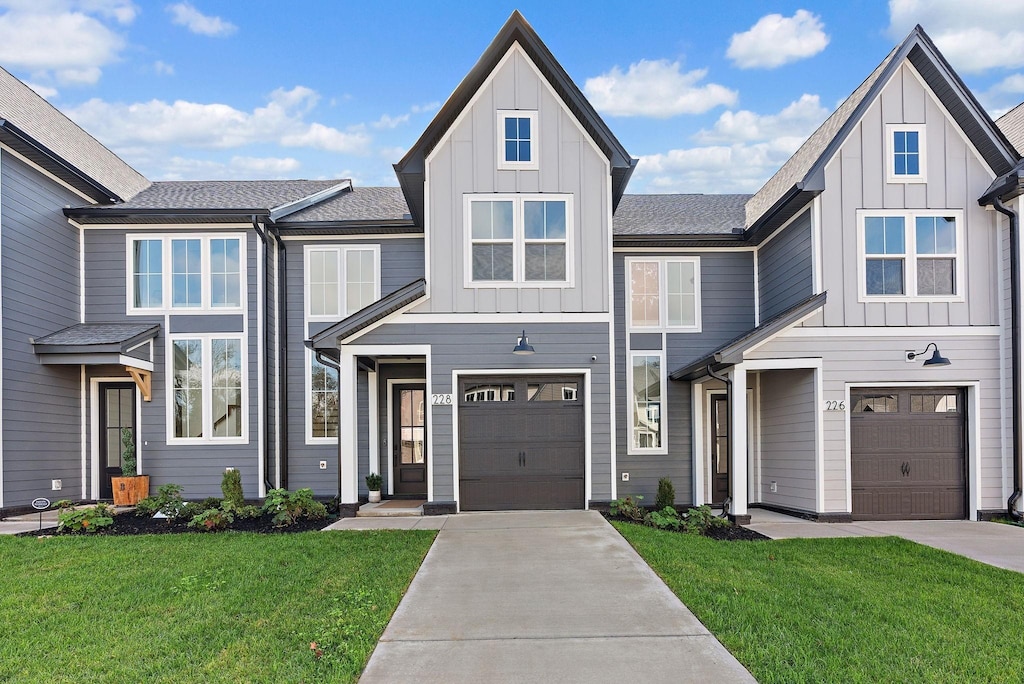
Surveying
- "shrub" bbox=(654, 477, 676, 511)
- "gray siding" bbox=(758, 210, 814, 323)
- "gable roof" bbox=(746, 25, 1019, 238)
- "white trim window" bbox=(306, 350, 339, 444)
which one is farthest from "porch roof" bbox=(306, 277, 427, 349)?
"gable roof" bbox=(746, 25, 1019, 238)

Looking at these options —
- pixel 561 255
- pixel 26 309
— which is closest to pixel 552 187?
pixel 561 255

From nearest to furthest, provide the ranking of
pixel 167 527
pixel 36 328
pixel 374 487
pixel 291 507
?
pixel 167 527
pixel 291 507
pixel 36 328
pixel 374 487

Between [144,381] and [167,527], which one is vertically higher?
[144,381]

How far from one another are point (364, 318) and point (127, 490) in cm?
547

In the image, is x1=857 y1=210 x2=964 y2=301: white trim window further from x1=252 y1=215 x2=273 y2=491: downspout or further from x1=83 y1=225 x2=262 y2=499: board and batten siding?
x1=83 y1=225 x2=262 y2=499: board and batten siding

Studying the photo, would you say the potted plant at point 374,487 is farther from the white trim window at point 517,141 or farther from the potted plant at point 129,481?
the white trim window at point 517,141

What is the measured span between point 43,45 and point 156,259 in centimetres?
921

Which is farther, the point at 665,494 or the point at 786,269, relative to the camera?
the point at 786,269

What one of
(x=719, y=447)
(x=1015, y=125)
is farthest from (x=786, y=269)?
(x=1015, y=125)

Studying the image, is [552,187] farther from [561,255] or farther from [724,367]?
[724,367]

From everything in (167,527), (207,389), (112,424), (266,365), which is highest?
(266,365)

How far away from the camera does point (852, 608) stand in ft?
18.6

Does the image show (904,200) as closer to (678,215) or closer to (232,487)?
(678,215)

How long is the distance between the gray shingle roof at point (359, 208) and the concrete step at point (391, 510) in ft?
16.9
